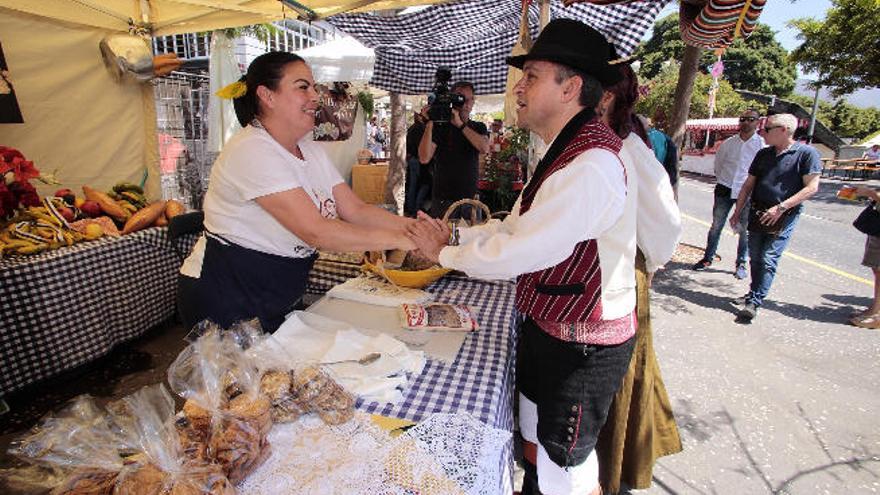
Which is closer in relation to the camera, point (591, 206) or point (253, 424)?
point (253, 424)

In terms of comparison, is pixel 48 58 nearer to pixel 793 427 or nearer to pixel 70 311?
pixel 70 311

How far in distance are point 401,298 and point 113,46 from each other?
15.2ft

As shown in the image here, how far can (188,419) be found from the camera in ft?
3.64

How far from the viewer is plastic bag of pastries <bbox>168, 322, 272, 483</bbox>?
1.05m

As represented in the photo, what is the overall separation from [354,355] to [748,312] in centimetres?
509

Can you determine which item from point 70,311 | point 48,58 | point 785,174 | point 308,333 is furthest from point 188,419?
point 785,174

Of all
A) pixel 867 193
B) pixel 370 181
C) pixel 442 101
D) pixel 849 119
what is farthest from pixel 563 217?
pixel 849 119

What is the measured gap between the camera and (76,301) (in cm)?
363

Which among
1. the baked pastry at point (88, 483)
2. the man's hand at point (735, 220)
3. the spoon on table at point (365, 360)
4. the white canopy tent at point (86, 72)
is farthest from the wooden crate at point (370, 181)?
the baked pastry at point (88, 483)

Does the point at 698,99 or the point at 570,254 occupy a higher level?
the point at 698,99

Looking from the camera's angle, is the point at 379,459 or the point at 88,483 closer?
the point at 88,483

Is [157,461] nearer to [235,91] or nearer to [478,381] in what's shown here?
[478,381]

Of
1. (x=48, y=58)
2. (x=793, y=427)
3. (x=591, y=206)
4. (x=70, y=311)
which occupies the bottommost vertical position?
(x=793, y=427)

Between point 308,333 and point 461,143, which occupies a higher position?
point 461,143
